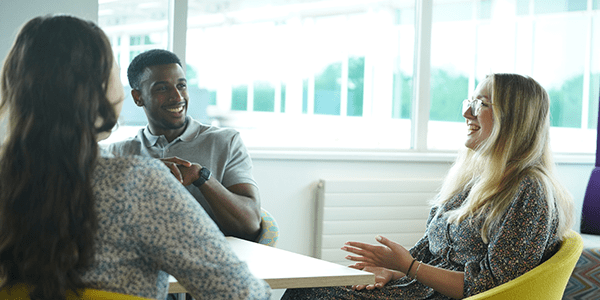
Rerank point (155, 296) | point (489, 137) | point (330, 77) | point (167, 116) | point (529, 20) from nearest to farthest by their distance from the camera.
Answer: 1. point (155, 296)
2. point (489, 137)
3. point (167, 116)
4. point (330, 77)
5. point (529, 20)

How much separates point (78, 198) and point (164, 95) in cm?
144

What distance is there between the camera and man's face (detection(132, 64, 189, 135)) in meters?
2.27

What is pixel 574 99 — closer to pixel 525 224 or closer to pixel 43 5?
pixel 525 224

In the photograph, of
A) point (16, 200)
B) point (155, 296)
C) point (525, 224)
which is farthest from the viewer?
point (525, 224)

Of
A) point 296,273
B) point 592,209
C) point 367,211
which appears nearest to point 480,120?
point 296,273

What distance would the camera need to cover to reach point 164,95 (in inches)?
89.4

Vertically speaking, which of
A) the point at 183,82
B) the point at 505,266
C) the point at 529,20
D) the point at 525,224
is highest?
the point at 529,20

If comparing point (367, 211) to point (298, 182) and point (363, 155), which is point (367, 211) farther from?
point (298, 182)

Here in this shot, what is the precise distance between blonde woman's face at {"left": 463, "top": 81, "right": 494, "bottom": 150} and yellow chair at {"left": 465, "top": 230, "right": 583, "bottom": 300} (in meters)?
0.45

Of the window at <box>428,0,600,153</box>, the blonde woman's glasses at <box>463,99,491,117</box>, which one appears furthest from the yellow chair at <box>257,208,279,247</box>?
the window at <box>428,0,600,153</box>

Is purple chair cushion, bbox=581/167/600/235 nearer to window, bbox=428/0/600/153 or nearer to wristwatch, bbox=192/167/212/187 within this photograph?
window, bbox=428/0/600/153

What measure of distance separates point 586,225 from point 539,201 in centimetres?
217

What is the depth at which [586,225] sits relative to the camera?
3.37 meters

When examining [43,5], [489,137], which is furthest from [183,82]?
[489,137]
